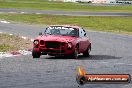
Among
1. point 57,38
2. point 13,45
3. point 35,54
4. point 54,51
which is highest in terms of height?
point 57,38

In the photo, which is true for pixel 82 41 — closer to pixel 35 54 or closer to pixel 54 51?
pixel 54 51

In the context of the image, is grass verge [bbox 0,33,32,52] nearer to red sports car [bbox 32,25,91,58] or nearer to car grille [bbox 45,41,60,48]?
red sports car [bbox 32,25,91,58]

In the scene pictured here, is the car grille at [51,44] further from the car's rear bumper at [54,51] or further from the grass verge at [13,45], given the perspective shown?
the grass verge at [13,45]

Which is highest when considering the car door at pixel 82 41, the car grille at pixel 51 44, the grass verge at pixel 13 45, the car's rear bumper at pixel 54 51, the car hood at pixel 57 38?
the car hood at pixel 57 38

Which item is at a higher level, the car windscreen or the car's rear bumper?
the car windscreen

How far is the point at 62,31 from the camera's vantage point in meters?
22.6

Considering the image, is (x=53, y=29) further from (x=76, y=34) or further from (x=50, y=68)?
(x=50, y=68)

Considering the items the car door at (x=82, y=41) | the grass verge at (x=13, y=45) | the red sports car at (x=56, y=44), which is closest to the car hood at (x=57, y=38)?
the red sports car at (x=56, y=44)

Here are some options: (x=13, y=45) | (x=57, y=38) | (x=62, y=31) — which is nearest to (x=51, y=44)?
(x=57, y=38)

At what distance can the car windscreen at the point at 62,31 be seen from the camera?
73.0 ft

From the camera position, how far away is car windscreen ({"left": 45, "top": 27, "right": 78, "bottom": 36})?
73.0 ft

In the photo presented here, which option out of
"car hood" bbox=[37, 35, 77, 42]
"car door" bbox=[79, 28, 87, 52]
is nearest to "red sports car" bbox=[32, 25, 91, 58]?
"car hood" bbox=[37, 35, 77, 42]

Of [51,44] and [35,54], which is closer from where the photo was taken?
[51,44]

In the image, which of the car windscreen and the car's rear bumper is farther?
the car windscreen
